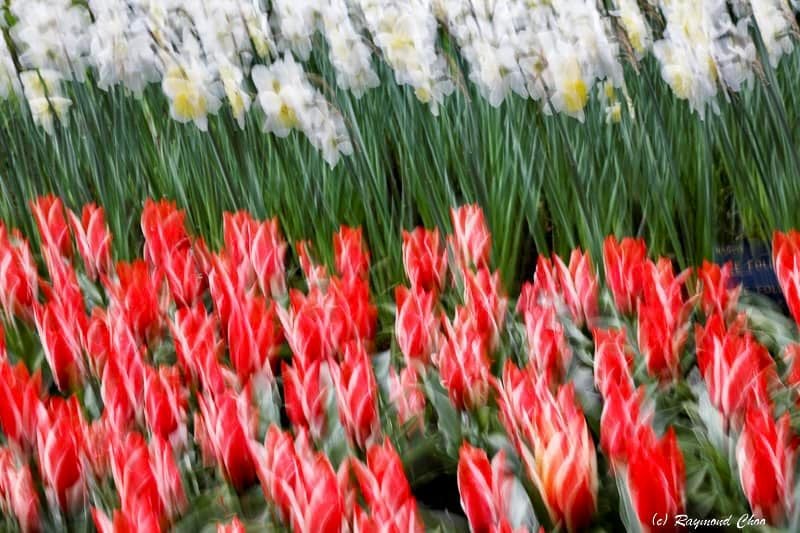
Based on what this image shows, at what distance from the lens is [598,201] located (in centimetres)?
250

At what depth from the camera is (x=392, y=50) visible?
2.58 m

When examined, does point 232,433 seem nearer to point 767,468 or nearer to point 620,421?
point 620,421

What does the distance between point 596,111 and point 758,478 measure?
5.18 feet

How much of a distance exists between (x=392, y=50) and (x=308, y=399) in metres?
1.26

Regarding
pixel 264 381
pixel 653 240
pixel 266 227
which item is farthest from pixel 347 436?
pixel 653 240

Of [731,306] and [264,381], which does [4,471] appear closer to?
[264,381]

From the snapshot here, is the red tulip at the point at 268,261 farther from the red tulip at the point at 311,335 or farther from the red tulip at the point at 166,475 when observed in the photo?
the red tulip at the point at 166,475

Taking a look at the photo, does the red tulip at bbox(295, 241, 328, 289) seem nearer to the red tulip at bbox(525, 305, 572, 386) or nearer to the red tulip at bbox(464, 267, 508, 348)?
the red tulip at bbox(464, 267, 508, 348)

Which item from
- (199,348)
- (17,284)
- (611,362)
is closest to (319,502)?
(611,362)

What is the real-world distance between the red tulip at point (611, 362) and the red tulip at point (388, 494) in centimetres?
35

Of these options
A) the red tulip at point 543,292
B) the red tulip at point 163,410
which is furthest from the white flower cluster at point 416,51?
the red tulip at point 163,410

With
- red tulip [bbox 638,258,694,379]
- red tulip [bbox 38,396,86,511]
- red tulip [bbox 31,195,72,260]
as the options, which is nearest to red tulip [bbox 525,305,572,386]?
red tulip [bbox 638,258,694,379]

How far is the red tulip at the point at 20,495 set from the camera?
1.44m

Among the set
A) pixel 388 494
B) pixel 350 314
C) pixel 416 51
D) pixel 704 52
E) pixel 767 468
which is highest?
pixel 416 51
